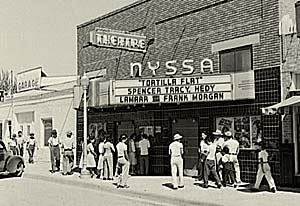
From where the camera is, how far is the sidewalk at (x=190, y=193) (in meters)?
14.1

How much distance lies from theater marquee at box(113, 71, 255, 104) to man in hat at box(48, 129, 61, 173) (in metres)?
4.72

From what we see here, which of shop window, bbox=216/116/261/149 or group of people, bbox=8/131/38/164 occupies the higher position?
shop window, bbox=216/116/261/149

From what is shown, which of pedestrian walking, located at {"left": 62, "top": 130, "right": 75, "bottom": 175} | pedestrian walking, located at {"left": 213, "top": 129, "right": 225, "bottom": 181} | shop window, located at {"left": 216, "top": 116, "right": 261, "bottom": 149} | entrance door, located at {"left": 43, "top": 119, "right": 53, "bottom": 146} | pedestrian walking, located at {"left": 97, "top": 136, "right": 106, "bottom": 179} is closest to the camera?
pedestrian walking, located at {"left": 213, "top": 129, "right": 225, "bottom": 181}

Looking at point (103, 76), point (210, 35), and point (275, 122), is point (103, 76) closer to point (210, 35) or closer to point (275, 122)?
point (210, 35)

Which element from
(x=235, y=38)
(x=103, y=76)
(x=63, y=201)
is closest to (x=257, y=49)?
(x=235, y=38)

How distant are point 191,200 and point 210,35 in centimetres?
781

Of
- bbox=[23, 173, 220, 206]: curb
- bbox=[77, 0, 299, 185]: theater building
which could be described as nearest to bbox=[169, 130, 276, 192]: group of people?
bbox=[77, 0, 299, 185]: theater building

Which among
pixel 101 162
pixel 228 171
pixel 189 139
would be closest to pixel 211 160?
pixel 228 171

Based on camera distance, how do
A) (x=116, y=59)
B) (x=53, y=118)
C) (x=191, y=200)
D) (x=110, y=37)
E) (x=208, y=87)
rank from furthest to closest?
(x=53, y=118) → (x=116, y=59) → (x=110, y=37) → (x=208, y=87) → (x=191, y=200)

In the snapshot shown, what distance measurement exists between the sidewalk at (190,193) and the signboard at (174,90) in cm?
299

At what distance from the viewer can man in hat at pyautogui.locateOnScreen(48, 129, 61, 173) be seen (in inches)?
938

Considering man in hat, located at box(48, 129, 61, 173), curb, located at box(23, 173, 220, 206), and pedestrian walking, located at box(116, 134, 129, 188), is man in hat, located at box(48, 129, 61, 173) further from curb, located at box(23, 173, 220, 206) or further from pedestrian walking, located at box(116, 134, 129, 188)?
pedestrian walking, located at box(116, 134, 129, 188)

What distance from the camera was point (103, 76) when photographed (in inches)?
1063

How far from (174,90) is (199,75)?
43.2 inches
